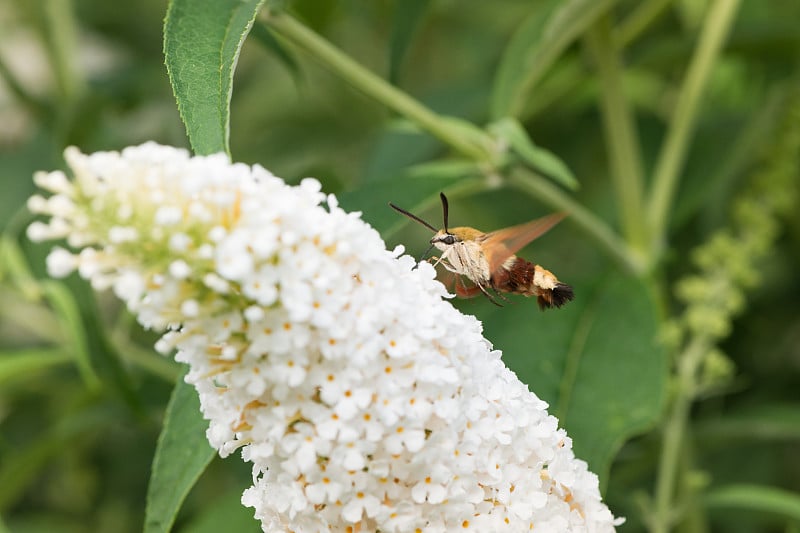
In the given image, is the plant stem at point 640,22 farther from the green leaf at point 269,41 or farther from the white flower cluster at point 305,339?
the white flower cluster at point 305,339

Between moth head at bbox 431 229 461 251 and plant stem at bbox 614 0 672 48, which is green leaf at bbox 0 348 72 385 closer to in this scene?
moth head at bbox 431 229 461 251

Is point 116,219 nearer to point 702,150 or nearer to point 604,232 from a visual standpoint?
point 604,232

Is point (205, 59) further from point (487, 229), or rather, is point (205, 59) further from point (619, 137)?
point (487, 229)

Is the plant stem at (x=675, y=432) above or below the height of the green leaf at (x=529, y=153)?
below

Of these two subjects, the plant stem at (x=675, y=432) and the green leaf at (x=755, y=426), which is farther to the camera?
the green leaf at (x=755, y=426)

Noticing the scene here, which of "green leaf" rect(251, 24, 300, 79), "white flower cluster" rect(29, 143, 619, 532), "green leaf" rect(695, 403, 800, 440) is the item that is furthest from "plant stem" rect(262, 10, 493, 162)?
"green leaf" rect(695, 403, 800, 440)

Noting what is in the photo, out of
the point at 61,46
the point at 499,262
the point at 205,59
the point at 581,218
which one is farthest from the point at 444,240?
the point at 61,46

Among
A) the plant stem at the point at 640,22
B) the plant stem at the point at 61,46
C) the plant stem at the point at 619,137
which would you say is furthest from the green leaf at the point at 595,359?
the plant stem at the point at 61,46
